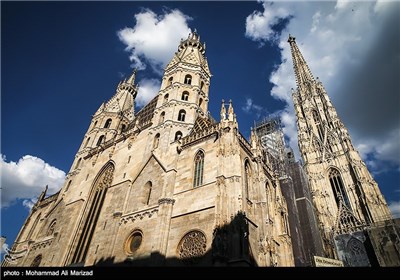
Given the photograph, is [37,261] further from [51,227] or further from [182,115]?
[182,115]

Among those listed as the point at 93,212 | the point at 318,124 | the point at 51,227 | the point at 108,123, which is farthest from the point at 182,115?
the point at 318,124

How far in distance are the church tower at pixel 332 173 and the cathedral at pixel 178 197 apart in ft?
0.58

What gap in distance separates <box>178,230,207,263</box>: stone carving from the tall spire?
49.4 m

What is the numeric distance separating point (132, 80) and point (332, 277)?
35.0m

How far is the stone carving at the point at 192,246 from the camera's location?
42.5 feet

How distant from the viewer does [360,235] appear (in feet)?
95.9

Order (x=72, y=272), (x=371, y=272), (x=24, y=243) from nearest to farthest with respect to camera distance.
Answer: (x=371, y=272) < (x=72, y=272) < (x=24, y=243)

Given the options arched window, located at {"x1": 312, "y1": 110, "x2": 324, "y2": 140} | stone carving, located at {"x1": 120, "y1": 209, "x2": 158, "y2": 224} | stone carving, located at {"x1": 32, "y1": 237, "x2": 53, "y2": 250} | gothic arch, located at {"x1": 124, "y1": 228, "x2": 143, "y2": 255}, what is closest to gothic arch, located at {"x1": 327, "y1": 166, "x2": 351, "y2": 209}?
arched window, located at {"x1": 312, "y1": 110, "x2": 324, "y2": 140}

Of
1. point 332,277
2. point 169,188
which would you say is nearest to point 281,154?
point 169,188

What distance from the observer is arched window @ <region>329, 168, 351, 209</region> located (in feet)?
111

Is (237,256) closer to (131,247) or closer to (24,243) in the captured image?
(131,247)

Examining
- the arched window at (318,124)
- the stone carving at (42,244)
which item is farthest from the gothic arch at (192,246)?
the arched window at (318,124)

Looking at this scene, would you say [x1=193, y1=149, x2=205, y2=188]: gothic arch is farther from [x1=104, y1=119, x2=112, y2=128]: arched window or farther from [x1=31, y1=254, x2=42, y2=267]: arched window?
[x1=104, y1=119, x2=112, y2=128]: arched window

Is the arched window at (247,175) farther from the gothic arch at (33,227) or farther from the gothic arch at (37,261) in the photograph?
the gothic arch at (33,227)
